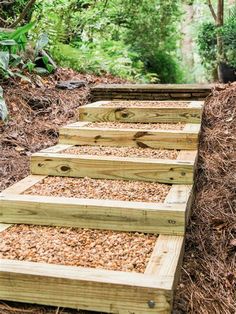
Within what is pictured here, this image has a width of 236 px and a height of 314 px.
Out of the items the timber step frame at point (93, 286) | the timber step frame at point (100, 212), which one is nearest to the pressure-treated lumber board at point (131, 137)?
the timber step frame at point (100, 212)

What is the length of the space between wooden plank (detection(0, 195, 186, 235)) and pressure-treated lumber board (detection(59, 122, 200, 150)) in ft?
3.02

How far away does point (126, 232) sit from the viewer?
6.67 ft

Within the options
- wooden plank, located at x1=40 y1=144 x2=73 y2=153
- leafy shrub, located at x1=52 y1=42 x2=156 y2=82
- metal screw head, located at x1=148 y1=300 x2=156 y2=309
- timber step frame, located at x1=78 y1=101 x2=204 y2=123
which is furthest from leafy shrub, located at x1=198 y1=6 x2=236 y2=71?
metal screw head, located at x1=148 y1=300 x2=156 y2=309

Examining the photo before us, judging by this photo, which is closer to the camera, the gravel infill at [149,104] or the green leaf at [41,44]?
the gravel infill at [149,104]

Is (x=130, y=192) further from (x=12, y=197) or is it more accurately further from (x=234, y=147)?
(x=234, y=147)

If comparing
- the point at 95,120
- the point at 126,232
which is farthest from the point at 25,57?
the point at 126,232

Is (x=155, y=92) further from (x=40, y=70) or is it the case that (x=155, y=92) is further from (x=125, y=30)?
(x=125, y=30)

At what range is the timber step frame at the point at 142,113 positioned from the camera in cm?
334

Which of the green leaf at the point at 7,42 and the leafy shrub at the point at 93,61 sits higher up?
the green leaf at the point at 7,42

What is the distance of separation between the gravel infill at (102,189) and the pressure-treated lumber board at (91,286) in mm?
548

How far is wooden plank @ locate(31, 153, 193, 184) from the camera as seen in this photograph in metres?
2.44

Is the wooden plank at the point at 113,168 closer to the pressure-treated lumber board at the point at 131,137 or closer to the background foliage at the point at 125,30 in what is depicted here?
the pressure-treated lumber board at the point at 131,137

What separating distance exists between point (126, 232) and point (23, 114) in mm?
2169

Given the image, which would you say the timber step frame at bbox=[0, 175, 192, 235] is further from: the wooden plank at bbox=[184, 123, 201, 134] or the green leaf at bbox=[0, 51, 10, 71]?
the green leaf at bbox=[0, 51, 10, 71]
